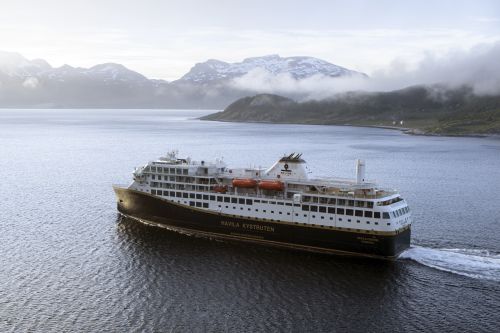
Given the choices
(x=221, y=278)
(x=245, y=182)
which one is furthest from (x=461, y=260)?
(x=221, y=278)

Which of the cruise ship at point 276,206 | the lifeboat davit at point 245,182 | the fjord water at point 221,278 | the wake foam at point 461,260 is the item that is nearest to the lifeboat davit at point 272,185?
the cruise ship at point 276,206

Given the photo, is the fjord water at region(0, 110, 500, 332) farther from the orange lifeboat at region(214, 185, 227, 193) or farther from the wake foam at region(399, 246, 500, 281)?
the orange lifeboat at region(214, 185, 227, 193)

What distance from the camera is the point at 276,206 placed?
59.9m

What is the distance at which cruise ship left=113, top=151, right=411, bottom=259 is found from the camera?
5575 centimetres

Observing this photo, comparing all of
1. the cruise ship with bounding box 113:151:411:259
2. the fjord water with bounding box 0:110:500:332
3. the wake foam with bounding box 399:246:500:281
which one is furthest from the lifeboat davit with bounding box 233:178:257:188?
the wake foam with bounding box 399:246:500:281

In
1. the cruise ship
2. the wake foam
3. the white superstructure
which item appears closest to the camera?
the wake foam

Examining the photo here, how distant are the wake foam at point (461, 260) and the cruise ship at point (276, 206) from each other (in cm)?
215

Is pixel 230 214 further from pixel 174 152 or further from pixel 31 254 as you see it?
pixel 31 254

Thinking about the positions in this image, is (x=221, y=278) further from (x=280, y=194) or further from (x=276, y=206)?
(x=280, y=194)

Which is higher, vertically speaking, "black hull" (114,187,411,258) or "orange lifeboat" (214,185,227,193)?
"orange lifeboat" (214,185,227,193)

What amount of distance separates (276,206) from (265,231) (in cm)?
321

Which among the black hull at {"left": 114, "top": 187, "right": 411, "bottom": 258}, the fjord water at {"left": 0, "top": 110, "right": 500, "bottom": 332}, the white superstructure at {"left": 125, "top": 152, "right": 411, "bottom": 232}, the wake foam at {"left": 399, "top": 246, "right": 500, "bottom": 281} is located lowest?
the fjord water at {"left": 0, "top": 110, "right": 500, "bottom": 332}

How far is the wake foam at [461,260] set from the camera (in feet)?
168

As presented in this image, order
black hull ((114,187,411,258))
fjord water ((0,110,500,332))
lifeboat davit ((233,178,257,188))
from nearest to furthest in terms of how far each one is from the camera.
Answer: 1. fjord water ((0,110,500,332))
2. black hull ((114,187,411,258))
3. lifeboat davit ((233,178,257,188))
